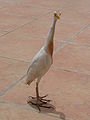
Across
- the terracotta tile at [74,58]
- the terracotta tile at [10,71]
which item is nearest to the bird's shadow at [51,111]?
the terracotta tile at [10,71]

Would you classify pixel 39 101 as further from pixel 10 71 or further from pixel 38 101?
pixel 10 71

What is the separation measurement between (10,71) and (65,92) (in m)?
0.87

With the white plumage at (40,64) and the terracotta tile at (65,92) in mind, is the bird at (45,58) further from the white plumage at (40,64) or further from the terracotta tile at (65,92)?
the terracotta tile at (65,92)

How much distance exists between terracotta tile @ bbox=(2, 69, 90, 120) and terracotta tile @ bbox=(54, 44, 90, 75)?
234 mm

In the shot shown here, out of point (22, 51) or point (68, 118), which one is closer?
point (68, 118)

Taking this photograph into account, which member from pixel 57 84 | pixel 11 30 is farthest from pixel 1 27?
pixel 57 84

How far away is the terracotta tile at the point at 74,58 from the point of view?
14.0 ft

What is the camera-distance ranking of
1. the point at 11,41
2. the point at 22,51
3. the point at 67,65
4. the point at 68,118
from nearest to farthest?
the point at 68,118
the point at 67,65
the point at 22,51
the point at 11,41

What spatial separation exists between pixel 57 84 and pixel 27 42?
5.41 feet

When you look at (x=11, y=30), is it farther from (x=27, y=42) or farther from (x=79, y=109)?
(x=79, y=109)

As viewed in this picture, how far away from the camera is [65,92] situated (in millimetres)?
3537

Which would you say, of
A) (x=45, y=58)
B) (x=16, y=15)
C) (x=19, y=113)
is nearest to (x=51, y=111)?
(x=19, y=113)

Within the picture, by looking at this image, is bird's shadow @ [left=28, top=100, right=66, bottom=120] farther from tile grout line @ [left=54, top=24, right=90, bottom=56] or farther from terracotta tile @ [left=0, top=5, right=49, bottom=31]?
terracotta tile @ [left=0, top=5, right=49, bottom=31]

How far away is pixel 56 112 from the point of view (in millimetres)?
3137
